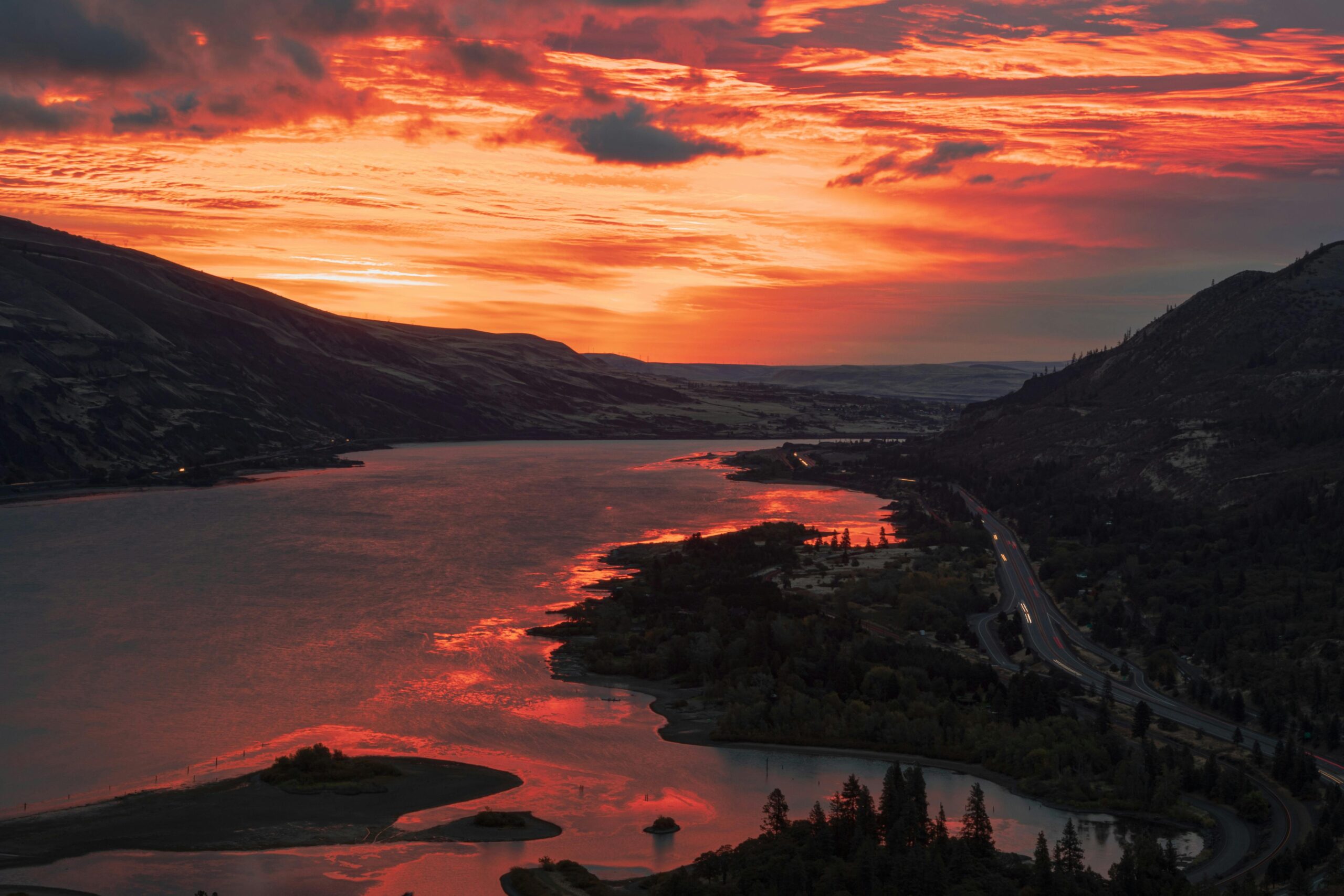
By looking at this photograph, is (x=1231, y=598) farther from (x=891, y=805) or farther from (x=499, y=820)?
(x=499, y=820)

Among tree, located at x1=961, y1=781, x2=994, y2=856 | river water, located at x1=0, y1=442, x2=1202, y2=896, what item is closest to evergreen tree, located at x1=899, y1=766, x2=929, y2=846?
tree, located at x1=961, y1=781, x2=994, y2=856

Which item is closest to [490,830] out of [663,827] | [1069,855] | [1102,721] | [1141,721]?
[663,827]

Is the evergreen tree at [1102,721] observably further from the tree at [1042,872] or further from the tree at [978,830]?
the tree at [1042,872]

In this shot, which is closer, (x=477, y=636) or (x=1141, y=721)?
(x=1141, y=721)

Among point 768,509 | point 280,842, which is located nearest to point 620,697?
point 280,842

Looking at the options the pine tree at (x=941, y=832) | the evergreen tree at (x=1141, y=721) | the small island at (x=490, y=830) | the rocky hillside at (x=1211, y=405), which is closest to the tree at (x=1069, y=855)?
the pine tree at (x=941, y=832)

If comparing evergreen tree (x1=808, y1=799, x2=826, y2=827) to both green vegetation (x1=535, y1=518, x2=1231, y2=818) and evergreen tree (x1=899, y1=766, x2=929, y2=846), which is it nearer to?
evergreen tree (x1=899, y1=766, x2=929, y2=846)
